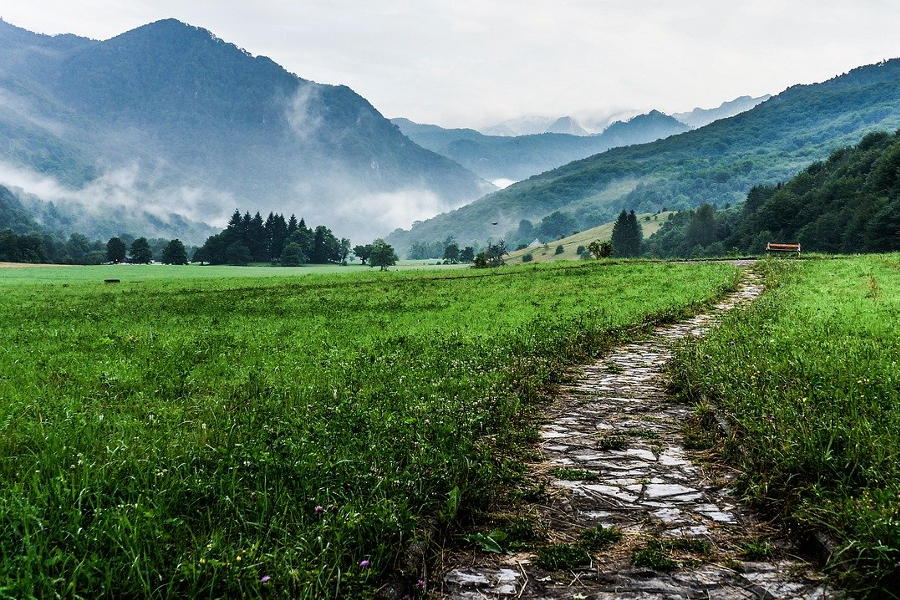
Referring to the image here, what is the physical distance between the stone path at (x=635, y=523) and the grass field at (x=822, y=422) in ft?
1.34

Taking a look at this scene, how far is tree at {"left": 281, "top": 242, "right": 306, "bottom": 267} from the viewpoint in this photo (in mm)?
171375

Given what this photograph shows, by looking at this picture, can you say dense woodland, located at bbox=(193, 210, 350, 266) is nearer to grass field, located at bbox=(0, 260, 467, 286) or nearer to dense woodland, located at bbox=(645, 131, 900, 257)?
grass field, located at bbox=(0, 260, 467, 286)

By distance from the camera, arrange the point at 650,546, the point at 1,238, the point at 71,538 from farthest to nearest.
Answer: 1. the point at 1,238
2. the point at 650,546
3. the point at 71,538

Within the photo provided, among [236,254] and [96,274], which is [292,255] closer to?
[236,254]

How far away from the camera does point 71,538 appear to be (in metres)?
4.64

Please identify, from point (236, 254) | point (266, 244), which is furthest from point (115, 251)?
point (266, 244)

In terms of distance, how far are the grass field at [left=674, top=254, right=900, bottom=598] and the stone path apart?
0.41 metres

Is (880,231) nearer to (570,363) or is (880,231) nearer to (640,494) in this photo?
(570,363)

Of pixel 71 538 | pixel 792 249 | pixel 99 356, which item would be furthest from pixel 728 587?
pixel 792 249

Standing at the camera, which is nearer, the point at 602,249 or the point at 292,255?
the point at 602,249

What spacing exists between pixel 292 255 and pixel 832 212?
140 m

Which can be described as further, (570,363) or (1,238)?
(1,238)

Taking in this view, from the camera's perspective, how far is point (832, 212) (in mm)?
116125

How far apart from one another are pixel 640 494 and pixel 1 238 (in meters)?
182
